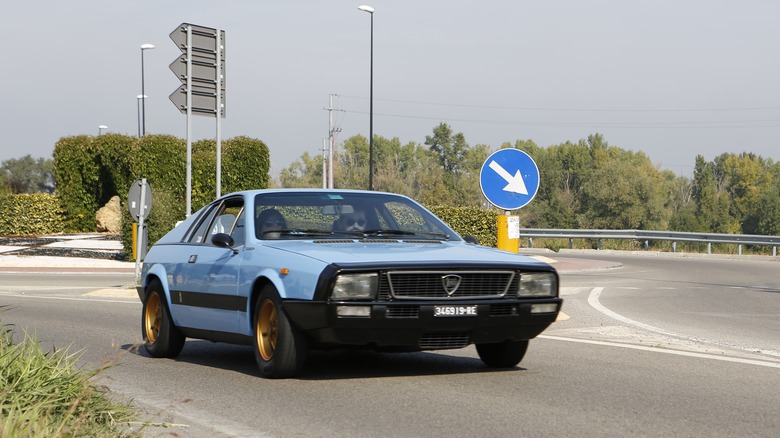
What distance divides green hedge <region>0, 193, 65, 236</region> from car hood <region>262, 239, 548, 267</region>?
39811 mm

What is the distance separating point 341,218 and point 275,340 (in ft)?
4.77

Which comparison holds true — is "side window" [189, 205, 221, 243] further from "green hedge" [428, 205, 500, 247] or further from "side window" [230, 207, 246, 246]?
"green hedge" [428, 205, 500, 247]

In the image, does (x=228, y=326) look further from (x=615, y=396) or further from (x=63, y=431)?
(x=63, y=431)

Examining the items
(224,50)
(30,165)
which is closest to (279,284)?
(224,50)

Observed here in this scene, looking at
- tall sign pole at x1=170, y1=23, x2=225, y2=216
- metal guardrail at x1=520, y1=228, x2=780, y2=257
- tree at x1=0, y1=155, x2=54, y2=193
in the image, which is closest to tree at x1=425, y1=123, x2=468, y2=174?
tree at x1=0, y1=155, x2=54, y2=193

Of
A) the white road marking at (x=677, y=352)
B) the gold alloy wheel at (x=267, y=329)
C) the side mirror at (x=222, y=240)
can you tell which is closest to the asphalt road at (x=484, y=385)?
the white road marking at (x=677, y=352)

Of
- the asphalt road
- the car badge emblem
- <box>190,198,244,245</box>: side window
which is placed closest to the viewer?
the asphalt road

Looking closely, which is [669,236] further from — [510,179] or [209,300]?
[209,300]

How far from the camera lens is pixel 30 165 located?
625 ft

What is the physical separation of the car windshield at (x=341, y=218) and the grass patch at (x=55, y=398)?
293 centimetres

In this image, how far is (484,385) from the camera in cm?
836

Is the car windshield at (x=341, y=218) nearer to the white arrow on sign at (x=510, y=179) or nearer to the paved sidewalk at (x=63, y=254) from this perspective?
the white arrow on sign at (x=510, y=179)

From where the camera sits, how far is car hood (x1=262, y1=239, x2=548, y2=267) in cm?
836

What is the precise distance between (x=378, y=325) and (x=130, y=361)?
3.22 meters
